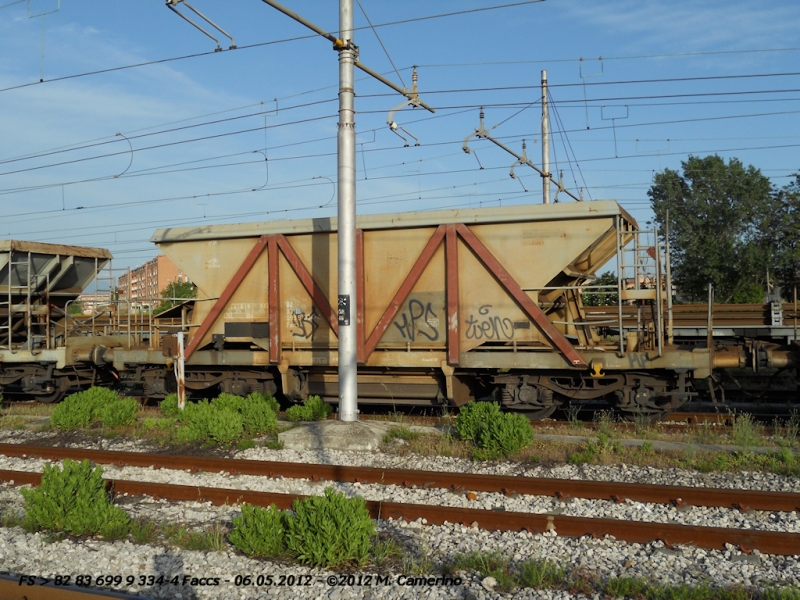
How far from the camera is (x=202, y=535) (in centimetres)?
591

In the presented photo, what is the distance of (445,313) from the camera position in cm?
1133

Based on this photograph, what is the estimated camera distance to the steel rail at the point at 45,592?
4.07 m

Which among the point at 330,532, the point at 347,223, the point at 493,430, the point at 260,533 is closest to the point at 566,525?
the point at 330,532

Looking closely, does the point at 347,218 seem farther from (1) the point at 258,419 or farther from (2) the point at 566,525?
(2) the point at 566,525

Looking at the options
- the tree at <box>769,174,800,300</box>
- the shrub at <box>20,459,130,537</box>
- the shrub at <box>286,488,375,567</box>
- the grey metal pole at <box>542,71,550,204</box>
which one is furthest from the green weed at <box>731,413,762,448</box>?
the tree at <box>769,174,800,300</box>

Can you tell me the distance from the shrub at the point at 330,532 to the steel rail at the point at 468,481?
7.44ft

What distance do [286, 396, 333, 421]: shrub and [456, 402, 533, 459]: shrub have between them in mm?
3029

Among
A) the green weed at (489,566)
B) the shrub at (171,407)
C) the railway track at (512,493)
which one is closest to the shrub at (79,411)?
the shrub at (171,407)

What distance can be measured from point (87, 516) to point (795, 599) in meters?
5.66

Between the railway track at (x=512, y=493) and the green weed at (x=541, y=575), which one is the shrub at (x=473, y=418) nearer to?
the railway track at (x=512, y=493)

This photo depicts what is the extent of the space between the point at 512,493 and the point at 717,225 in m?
37.3

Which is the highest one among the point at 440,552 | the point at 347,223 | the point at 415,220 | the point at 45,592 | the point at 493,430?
the point at 415,220

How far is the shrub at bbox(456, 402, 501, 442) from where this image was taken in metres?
9.21

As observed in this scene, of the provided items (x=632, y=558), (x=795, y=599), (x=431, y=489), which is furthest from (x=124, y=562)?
(x=795, y=599)
